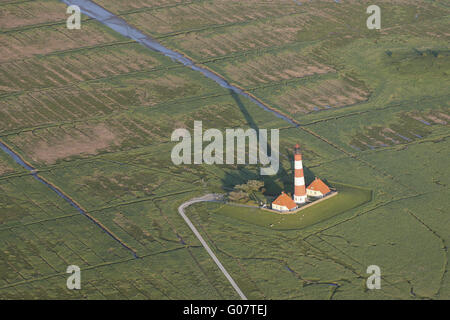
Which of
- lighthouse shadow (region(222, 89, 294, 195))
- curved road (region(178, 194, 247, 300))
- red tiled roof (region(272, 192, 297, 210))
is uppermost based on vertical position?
red tiled roof (region(272, 192, 297, 210))

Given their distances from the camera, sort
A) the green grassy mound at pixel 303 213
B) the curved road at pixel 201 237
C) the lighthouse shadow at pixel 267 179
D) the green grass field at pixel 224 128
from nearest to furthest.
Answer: the curved road at pixel 201 237, the green grass field at pixel 224 128, the green grassy mound at pixel 303 213, the lighthouse shadow at pixel 267 179

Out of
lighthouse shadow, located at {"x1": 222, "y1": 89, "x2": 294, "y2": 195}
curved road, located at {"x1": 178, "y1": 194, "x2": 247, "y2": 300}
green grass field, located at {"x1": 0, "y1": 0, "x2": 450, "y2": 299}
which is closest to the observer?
curved road, located at {"x1": 178, "y1": 194, "x2": 247, "y2": 300}

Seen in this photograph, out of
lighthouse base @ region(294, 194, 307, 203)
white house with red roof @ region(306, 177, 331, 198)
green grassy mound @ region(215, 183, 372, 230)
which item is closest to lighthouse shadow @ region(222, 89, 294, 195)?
white house with red roof @ region(306, 177, 331, 198)

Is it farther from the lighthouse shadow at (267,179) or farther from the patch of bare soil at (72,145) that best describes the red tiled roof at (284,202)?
the patch of bare soil at (72,145)

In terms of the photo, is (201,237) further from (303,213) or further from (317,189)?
(317,189)

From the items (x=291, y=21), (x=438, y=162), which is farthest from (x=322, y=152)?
(x=291, y=21)

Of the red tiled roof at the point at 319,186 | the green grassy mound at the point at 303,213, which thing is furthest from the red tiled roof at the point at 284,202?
the red tiled roof at the point at 319,186

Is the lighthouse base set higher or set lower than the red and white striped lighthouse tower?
lower

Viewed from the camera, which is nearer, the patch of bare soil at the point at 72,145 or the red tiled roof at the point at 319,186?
the red tiled roof at the point at 319,186

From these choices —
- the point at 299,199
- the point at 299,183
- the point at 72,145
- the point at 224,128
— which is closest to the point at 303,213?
the point at 299,199

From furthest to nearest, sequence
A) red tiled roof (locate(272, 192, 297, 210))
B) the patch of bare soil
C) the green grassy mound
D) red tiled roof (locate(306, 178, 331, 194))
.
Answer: the patch of bare soil, red tiled roof (locate(306, 178, 331, 194)), red tiled roof (locate(272, 192, 297, 210)), the green grassy mound

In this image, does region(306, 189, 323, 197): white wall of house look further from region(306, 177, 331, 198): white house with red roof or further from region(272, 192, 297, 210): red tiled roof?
region(272, 192, 297, 210): red tiled roof

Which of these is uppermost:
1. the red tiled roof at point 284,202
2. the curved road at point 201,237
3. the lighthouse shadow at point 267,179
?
the red tiled roof at point 284,202
